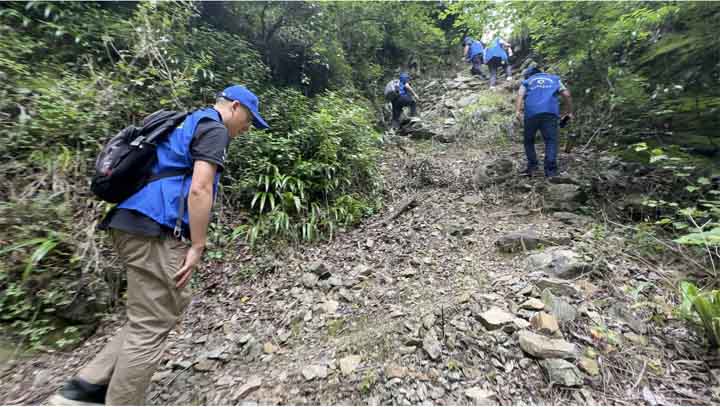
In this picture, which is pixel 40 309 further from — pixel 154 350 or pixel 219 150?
pixel 219 150

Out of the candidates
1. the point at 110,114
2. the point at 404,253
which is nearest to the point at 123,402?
the point at 404,253

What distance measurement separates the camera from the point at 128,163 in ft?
5.73

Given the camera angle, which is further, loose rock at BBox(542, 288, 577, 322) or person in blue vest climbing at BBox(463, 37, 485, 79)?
person in blue vest climbing at BBox(463, 37, 485, 79)

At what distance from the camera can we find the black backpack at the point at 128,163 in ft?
5.66

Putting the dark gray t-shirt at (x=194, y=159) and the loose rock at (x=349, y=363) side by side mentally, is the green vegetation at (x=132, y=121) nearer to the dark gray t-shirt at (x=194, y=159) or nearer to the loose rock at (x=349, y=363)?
the dark gray t-shirt at (x=194, y=159)

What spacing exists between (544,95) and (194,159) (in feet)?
16.9

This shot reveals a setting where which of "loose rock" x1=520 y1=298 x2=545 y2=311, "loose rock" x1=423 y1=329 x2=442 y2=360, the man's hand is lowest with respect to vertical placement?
"loose rock" x1=423 y1=329 x2=442 y2=360

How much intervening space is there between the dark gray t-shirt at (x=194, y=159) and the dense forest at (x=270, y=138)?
1.70 meters

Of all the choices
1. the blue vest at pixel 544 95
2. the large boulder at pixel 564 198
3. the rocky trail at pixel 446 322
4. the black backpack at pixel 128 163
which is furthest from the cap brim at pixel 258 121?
the blue vest at pixel 544 95

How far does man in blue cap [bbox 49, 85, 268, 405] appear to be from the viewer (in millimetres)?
1760

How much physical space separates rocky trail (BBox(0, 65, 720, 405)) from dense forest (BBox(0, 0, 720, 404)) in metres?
0.10

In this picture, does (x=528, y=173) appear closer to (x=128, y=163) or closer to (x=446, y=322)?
(x=446, y=322)

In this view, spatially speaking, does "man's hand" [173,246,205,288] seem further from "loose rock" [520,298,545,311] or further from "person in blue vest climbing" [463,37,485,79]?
"person in blue vest climbing" [463,37,485,79]

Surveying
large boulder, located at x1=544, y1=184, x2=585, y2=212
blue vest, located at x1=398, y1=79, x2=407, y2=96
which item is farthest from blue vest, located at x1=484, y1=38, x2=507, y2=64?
large boulder, located at x1=544, y1=184, x2=585, y2=212
